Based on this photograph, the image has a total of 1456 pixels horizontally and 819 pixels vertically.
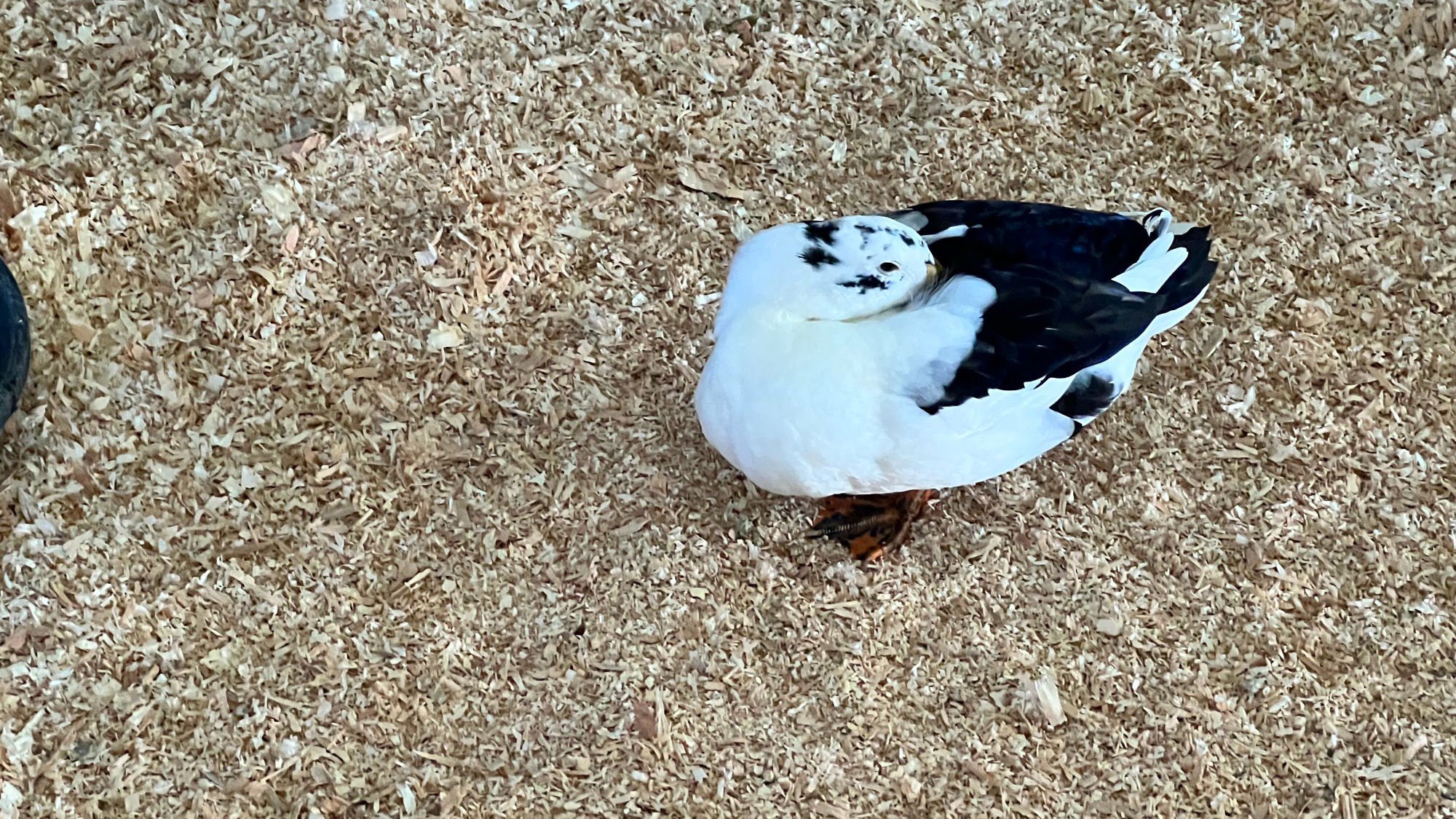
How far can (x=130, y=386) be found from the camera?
5.94 feet

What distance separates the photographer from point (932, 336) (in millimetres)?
1339

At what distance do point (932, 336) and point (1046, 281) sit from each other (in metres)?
0.18

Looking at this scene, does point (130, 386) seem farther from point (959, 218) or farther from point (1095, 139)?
point (1095, 139)

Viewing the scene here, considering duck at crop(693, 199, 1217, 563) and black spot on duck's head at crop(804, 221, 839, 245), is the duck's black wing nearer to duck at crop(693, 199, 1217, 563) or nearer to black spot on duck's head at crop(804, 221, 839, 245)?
duck at crop(693, 199, 1217, 563)

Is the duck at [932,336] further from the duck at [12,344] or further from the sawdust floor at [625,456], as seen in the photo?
the duck at [12,344]

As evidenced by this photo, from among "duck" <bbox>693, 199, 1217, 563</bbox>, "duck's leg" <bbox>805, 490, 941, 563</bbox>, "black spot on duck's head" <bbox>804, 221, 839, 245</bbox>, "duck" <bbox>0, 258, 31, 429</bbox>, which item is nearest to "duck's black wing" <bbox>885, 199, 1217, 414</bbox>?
"duck" <bbox>693, 199, 1217, 563</bbox>

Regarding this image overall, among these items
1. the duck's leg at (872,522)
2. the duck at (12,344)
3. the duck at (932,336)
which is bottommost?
the duck's leg at (872,522)

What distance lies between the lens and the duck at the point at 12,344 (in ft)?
5.29

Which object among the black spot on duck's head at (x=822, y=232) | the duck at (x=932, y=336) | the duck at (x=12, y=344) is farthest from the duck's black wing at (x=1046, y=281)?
the duck at (x=12, y=344)

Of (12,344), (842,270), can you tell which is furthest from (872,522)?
(12,344)

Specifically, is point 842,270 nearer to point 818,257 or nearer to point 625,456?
point 818,257

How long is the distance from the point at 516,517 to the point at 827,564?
61 centimetres

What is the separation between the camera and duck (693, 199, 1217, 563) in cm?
132

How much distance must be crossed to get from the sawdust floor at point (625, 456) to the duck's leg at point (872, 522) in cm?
6
